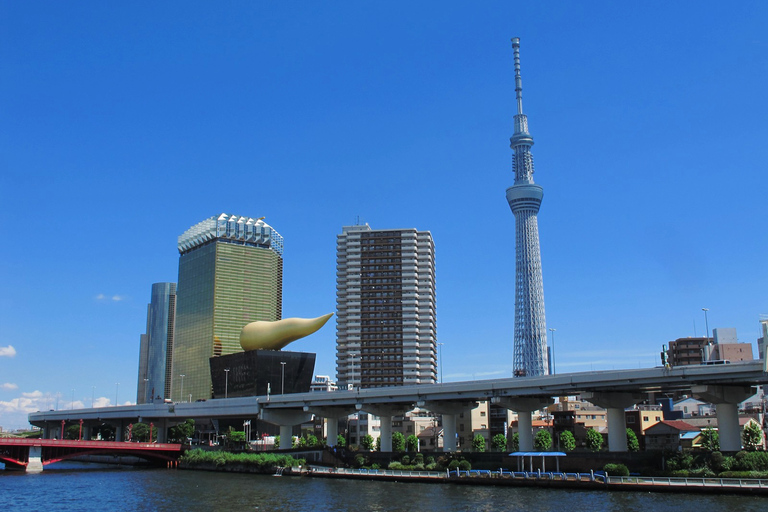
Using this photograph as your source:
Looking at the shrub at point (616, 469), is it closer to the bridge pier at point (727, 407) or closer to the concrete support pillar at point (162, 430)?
the bridge pier at point (727, 407)

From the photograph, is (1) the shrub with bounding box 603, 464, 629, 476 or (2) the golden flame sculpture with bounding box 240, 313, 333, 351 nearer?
(1) the shrub with bounding box 603, 464, 629, 476

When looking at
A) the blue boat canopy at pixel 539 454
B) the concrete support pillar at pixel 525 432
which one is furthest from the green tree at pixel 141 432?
the blue boat canopy at pixel 539 454

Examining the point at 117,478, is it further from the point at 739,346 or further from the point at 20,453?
the point at 739,346

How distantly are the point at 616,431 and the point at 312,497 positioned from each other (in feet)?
105

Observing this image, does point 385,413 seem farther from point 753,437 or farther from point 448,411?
point 753,437

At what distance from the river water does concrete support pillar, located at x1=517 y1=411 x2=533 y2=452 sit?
49.5 ft

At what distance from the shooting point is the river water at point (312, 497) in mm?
53094

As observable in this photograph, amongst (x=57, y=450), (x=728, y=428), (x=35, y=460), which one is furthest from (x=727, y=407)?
(x=57, y=450)

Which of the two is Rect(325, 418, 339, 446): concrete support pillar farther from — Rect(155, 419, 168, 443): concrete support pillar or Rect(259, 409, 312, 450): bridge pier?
Rect(155, 419, 168, 443): concrete support pillar

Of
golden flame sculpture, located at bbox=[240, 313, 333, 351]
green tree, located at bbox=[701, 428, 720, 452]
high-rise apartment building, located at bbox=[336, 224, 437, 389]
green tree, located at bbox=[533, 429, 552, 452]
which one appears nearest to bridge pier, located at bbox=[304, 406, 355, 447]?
golden flame sculpture, located at bbox=[240, 313, 333, 351]

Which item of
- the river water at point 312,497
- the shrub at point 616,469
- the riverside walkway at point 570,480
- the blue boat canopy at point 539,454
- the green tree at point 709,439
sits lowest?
the river water at point 312,497

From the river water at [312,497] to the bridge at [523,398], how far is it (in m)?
13.6

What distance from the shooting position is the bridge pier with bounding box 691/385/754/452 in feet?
221

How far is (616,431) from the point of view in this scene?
246 feet
